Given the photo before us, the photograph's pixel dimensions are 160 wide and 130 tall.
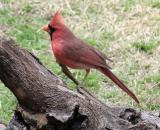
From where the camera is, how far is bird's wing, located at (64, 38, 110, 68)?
12.0ft

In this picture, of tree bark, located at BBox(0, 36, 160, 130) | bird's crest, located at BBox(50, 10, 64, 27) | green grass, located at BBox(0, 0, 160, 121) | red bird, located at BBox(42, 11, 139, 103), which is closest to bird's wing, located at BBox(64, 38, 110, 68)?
red bird, located at BBox(42, 11, 139, 103)

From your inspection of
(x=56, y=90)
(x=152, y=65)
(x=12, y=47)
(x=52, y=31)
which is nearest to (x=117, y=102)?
(x=152, y=65)

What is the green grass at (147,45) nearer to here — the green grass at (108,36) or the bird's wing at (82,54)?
the green grass at (108,36)

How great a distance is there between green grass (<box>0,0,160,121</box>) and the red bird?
0.96 meters

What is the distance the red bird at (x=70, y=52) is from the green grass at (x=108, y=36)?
96 centimetres

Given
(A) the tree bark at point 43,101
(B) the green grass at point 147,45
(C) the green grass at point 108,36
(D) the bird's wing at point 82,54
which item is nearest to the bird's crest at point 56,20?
(D) the bird's wing at point 82,54

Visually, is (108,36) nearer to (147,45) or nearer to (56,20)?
(147,45)

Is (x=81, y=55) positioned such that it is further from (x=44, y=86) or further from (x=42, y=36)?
(x=42, y=36)

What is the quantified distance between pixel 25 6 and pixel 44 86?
3676 millimetres

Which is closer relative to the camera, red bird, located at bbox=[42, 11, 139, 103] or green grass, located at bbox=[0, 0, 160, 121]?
red bird, located at bbox=[42, 11, 139, 103]

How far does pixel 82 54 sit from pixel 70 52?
0.41ft

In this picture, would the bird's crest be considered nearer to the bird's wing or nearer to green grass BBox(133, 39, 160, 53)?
the bird's wing

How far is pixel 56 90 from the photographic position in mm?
2986

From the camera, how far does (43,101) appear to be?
9.64ft
